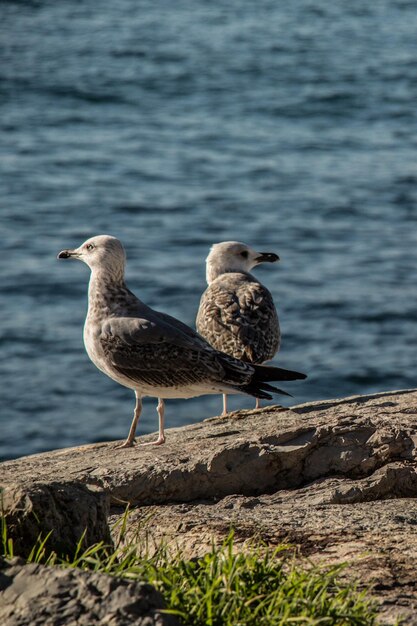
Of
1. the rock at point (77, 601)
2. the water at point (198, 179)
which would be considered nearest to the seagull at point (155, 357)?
the rock at point (77, 601)

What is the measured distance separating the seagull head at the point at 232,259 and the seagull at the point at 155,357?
8.70 ft

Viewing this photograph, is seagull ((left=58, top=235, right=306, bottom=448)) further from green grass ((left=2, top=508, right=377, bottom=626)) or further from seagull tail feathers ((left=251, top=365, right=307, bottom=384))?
green grass ((left=2, top=508, right=377, bottom=626))

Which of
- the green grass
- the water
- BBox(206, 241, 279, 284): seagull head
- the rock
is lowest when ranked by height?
the water

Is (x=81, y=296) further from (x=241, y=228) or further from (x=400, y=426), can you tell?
(x=400, y=426)

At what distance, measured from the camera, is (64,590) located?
13.8 feet

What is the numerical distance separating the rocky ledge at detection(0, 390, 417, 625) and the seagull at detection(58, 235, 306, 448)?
12.7 inches

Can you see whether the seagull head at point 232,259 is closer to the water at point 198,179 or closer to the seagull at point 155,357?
the seagull at point 155,357

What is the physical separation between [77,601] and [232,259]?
7412 mm

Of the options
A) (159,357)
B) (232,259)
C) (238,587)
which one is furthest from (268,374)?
(238,587)

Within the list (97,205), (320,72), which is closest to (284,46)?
(320,72)

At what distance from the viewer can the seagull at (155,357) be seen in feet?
27.8

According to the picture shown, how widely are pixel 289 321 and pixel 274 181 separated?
678 cm

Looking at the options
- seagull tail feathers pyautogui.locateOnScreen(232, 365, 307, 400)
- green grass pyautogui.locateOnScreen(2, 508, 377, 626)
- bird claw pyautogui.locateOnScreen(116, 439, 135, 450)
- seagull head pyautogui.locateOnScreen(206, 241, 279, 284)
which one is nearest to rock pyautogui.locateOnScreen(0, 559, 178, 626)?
green grass pyautogui.locateOnScreen(2, 508, 377, 626)

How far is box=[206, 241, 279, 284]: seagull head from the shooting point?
1136 cm
